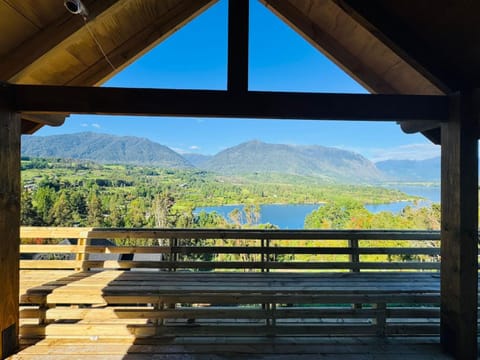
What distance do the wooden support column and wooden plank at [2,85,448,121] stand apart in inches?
5.2

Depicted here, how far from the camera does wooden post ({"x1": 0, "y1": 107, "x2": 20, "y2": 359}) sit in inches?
64.2

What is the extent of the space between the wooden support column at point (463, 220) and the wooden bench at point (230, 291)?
341 mm

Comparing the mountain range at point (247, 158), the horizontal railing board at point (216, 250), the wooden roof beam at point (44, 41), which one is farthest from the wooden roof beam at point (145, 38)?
the mountain range at point (247, 158)

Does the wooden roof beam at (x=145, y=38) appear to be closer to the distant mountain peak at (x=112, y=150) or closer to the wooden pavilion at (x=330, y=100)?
the wooden pavilion at (x=330, y=100)

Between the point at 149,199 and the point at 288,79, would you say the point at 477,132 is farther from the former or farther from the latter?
the point at 149,199

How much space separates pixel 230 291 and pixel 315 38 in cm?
225

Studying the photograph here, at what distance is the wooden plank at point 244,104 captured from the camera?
1691mm

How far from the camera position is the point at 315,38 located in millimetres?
2119

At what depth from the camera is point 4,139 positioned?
1638 millimetres

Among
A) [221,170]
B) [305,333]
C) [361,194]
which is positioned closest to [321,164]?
[361,194]

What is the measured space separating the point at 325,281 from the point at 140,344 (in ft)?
5.40

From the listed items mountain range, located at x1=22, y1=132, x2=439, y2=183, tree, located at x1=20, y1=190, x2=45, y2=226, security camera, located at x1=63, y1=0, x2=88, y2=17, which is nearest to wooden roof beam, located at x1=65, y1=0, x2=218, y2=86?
security camera, located at x1=63, y1=0, x2=88, y2=17

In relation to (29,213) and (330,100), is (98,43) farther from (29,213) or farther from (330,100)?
(29,213)

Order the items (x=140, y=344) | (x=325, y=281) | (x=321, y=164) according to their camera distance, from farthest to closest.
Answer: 1. (x=321, y=164)
2. (x=325, y=281)
3. (x=140, y=344)
